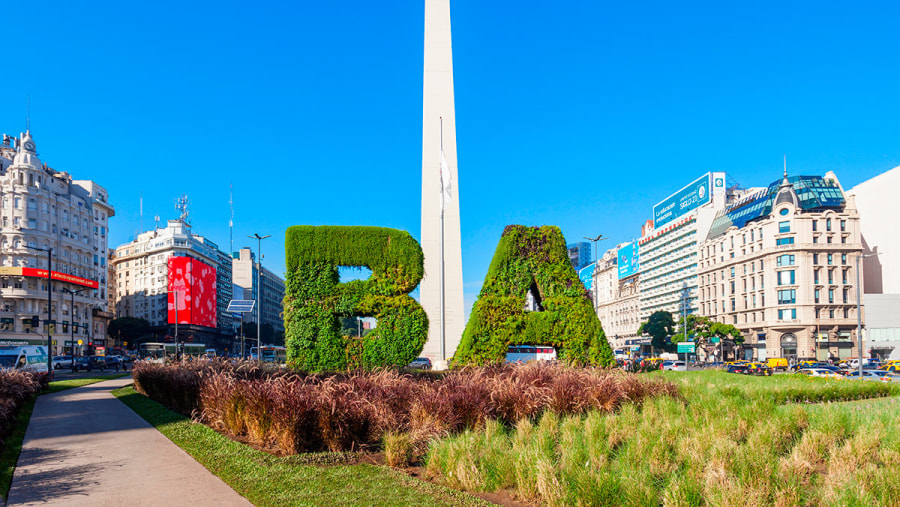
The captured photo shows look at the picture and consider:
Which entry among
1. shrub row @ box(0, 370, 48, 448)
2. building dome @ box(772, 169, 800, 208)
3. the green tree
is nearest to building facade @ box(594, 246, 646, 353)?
the green tree

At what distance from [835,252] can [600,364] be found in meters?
82.7

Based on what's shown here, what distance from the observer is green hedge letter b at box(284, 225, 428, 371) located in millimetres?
18578

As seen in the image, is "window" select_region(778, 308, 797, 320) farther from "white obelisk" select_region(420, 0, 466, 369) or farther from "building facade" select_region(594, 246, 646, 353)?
"white obelisk" select_region(420, 0, 466, 369)

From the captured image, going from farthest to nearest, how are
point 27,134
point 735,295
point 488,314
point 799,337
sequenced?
1. point 735,295
2. point 27,134
3. point 799,337
4. point 488,314

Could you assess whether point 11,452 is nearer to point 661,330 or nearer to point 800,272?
point 800,272

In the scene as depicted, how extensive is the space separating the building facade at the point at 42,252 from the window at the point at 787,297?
92.0 m

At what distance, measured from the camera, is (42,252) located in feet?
285

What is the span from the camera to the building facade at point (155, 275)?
417ft

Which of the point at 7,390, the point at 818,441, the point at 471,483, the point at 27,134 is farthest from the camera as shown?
the point at 27,134

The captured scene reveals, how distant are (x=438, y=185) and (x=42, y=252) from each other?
77454mm

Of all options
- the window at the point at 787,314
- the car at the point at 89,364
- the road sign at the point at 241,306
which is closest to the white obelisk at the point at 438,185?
the road sign at the point at 241,306

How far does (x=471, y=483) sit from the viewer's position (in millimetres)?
7723

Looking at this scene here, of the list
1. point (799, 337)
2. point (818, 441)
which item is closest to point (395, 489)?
point (818, 441)

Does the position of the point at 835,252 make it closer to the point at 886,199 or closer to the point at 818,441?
the point at 886,199
